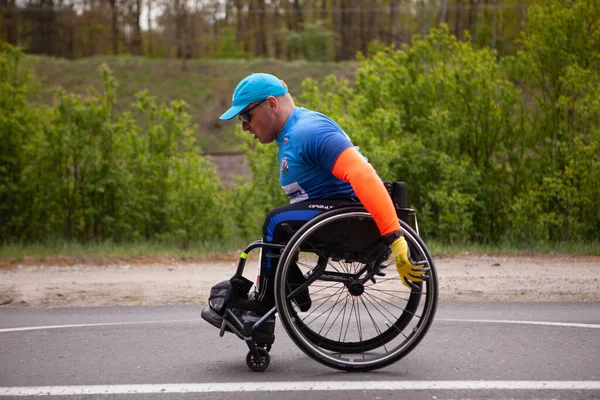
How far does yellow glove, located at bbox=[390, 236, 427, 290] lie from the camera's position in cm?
429

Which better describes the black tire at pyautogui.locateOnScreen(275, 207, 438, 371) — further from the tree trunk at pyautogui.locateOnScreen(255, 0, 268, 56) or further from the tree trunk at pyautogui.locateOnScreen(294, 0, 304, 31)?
the tree trunk at pyautogui.locateOnScreen(294, 0, 304, 31)

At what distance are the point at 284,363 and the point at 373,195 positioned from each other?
1.26 metres

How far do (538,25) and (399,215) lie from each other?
34.2 feet

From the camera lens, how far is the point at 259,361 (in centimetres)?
465

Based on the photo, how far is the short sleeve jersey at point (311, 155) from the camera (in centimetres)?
443

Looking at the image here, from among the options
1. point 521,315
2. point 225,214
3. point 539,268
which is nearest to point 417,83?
point 225,214

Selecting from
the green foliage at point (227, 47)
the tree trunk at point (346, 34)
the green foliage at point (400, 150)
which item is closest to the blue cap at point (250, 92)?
the green foliage at point (400, 150)

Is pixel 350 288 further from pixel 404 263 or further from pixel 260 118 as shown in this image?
pixel 260 118

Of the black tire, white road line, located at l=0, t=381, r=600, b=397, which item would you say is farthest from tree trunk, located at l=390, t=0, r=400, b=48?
white road line, located at l=0, t=381, r=600, b=397

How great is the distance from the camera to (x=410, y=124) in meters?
14.9

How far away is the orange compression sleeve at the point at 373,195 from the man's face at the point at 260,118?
1.96 ft

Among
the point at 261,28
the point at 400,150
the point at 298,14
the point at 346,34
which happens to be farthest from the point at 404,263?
the point at 298,14

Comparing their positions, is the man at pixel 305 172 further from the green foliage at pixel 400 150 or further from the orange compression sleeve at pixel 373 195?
the green foliage at pixel 400 150

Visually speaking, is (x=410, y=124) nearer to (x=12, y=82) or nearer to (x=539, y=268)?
(x=539, y=268)
